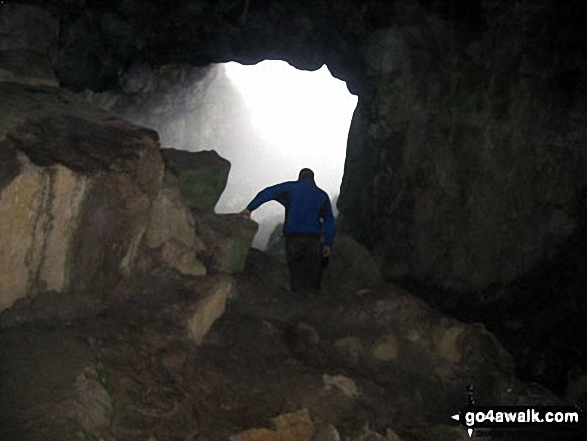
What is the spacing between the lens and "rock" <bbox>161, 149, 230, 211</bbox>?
25.4 ft

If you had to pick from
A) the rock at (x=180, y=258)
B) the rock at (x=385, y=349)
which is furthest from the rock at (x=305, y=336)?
the rock at (x=180, y=258)

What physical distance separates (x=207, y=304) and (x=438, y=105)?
7607mm

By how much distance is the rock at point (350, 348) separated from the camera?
5.40 m

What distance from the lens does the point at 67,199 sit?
14.3ft

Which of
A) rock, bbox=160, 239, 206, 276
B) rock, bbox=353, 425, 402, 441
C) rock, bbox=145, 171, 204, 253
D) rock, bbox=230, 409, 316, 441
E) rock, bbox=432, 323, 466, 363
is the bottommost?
rock, bbox=432, 323, 466, 363

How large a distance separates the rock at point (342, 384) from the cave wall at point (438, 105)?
6105 mm

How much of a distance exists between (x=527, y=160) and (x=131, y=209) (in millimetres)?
7824

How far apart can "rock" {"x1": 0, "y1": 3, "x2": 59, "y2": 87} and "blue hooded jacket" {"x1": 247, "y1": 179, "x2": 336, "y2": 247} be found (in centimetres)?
359

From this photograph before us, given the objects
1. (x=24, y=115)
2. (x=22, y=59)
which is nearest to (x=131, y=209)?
(x=24, y=115)

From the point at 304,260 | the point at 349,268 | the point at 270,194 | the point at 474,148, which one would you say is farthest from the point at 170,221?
the point at 474,148

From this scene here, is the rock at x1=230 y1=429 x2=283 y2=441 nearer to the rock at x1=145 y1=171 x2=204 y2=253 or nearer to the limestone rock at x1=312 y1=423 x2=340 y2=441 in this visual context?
the limestone rock at x1=312 y1=423 x2=340 y2=441

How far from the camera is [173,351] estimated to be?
436 centimetres

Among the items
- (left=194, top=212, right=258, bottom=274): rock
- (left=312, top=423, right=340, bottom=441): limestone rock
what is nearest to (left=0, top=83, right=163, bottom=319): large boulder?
(left=194, top=212, right=258, bottom=274): rock

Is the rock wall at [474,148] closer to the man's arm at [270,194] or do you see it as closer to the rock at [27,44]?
the man's arm at [270,194]
